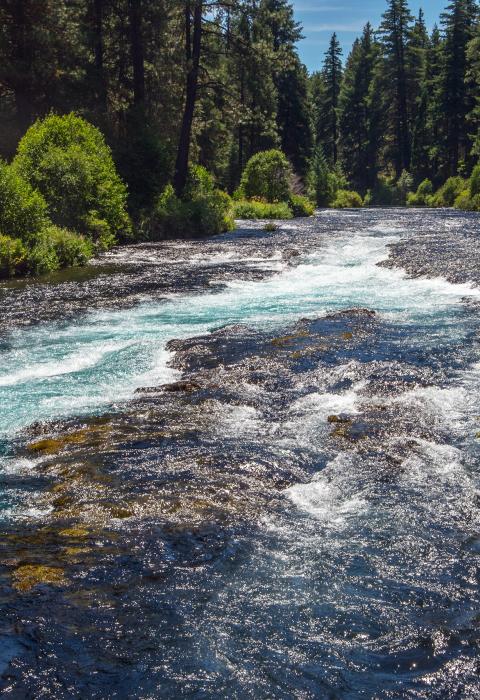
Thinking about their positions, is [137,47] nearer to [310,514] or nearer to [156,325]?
[156,325]

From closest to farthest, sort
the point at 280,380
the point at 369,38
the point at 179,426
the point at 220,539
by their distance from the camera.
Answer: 1. the point at 220,539
2. the point at 179,426
3. the point at 280,380
4. the point at 369,38

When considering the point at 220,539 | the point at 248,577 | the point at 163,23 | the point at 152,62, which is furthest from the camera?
the point at 152,62

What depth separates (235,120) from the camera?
32094 millimetres

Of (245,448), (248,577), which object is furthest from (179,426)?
(248,577)

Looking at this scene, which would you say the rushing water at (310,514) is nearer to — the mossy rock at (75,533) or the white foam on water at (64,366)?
the white foam on water at (64,366)

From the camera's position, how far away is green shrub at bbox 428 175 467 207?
165ft

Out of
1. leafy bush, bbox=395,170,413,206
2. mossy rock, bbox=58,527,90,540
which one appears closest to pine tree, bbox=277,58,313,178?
leafy bush, bbox=395,170,413,206

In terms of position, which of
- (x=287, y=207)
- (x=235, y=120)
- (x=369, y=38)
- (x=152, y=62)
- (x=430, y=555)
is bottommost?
(x=430, y=555)

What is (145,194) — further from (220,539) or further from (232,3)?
(220,539)

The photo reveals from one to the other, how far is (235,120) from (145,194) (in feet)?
22.3

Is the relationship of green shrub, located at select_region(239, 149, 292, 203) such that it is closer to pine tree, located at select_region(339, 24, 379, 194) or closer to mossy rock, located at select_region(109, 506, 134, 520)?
mossy rock, located at select_region(109, 506, 134, 520)

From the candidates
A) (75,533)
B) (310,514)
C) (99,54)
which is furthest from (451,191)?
(75,533)

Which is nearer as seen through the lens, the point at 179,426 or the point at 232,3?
the point at 179,426

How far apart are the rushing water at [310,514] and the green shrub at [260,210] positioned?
70.2ft
